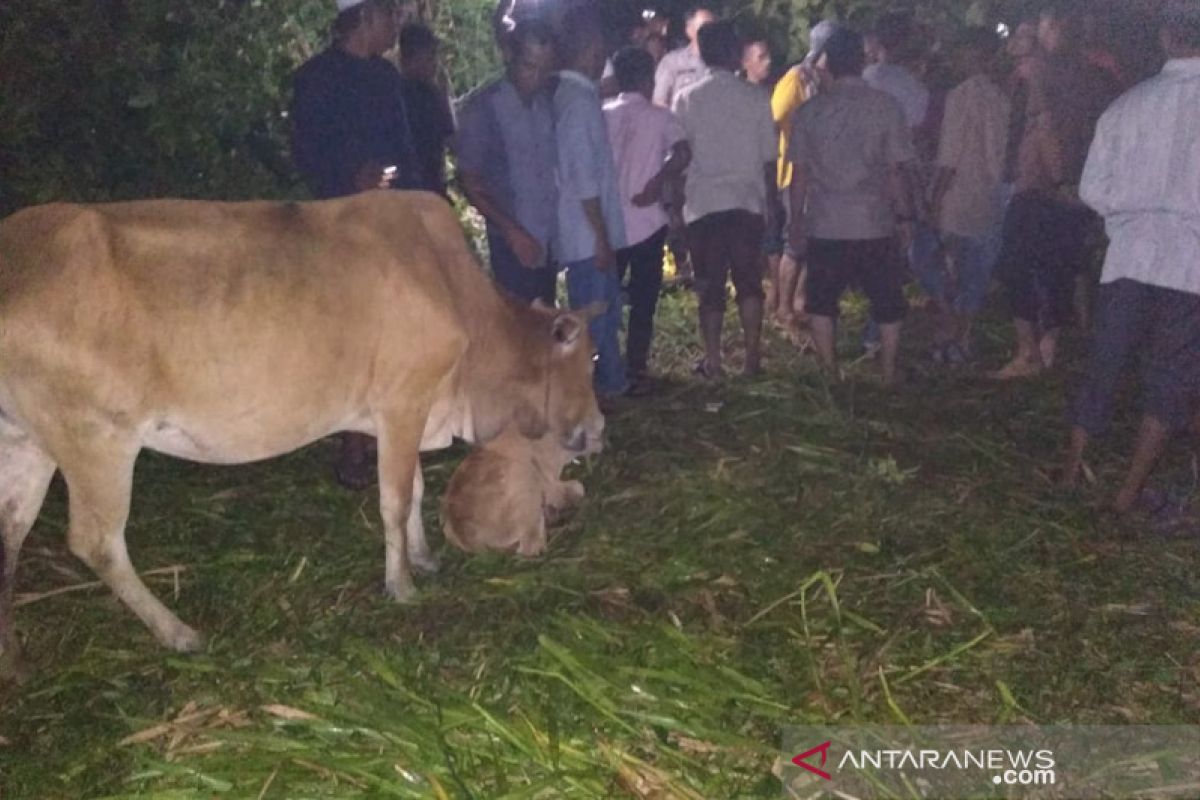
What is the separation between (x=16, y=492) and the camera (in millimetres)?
4457

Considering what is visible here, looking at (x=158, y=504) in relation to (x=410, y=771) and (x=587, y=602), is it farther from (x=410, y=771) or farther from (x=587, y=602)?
(x=410, y=771)

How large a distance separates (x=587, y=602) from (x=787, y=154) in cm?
371

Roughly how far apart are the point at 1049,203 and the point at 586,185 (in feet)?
9.40

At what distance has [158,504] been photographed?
561 cm

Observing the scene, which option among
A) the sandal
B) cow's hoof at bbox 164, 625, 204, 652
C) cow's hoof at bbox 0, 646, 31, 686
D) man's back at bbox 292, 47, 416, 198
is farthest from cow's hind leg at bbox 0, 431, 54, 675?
the sandal

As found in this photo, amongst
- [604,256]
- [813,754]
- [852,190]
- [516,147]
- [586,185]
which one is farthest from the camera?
[852,190]

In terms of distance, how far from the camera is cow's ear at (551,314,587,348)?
5.19 meters

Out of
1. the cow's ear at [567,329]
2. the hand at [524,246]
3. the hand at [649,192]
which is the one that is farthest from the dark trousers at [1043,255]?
the cow's ear at [567,329]

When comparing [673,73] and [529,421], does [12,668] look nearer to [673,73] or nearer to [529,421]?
[529,421]

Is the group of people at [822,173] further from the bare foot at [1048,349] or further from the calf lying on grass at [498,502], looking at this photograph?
the calf lying on grass at [498,502]

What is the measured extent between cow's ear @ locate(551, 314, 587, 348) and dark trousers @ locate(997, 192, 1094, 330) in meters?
3.51

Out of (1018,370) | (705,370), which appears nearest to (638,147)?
(705,370)

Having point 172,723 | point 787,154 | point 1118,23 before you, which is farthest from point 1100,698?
point 1118,23

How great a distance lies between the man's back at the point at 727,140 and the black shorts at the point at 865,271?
1.73 feet
